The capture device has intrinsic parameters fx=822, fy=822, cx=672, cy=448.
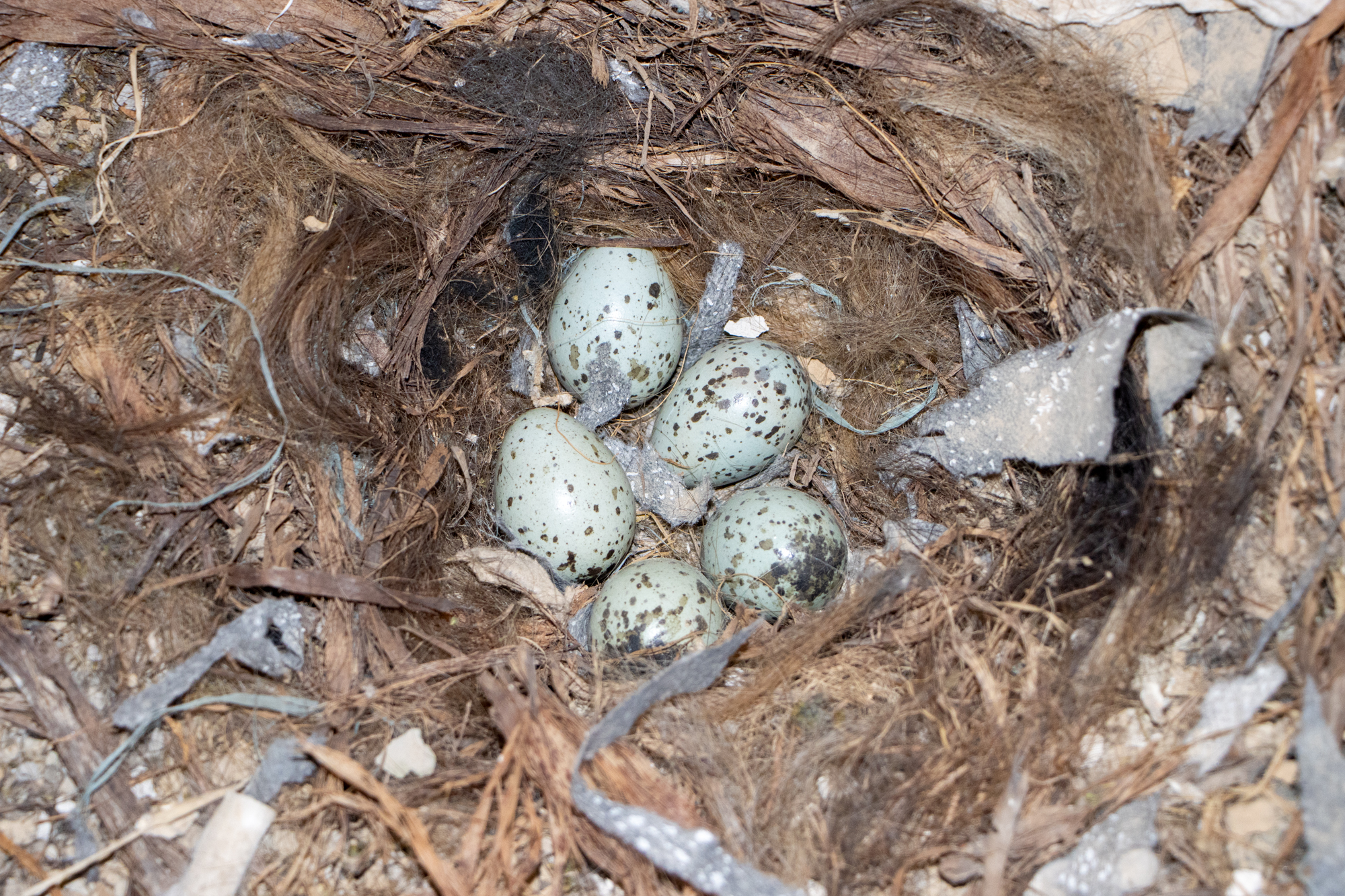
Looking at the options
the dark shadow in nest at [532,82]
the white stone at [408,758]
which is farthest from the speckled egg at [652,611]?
the dark shadow in nest at [532,82]

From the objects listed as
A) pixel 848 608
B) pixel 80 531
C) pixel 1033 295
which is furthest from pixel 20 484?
pixel 1033 295

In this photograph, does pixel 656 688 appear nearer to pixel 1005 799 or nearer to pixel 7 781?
pixel 1005 799

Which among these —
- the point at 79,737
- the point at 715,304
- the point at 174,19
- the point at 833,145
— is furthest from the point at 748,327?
the point at 79,737

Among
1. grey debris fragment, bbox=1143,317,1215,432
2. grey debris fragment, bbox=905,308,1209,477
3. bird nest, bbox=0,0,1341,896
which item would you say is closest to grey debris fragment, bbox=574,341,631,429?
bird nest, bbox=0,0,1341,896

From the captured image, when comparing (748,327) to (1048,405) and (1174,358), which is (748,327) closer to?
(1048,405)

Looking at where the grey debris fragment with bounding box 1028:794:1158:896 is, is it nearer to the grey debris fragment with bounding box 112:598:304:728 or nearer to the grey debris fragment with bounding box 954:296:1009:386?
the grey debris fragment with bounding box 954:296:1009:386

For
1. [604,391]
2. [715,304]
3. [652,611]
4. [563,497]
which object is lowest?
[652,611]

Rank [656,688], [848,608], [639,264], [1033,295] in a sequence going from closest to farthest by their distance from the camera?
1. [656,688]
2. [848,608]
3. [1033,295]
4. [639,264]

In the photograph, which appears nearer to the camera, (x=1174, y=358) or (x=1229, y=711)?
(x=1229, y=711)
